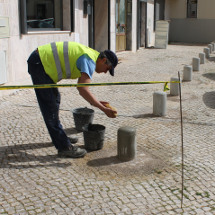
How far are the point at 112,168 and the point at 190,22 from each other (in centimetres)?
2413

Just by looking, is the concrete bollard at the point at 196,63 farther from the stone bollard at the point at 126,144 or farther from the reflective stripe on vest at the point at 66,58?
the reflective stripe on vest at the point at 66,58

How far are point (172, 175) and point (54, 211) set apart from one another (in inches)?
60.8

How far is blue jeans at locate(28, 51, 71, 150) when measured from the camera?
14.7 ft

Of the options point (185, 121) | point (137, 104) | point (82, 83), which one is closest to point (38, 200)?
point (82, 83)

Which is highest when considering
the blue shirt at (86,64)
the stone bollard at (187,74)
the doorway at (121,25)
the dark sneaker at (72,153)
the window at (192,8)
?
the window at (192,8)

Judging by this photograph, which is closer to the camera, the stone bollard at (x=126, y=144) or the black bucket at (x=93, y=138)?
the stone bollard at (x=126, y=144)

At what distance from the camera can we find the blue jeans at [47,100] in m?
4.48

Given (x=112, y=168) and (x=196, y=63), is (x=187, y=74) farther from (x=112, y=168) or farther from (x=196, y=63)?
(x=112, y=168)

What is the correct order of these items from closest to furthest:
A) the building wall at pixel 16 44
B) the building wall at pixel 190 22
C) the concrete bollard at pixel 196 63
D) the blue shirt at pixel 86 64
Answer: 1. the blue shirt at pixel 86 64
2. the building wall at pixel 16 44
3. the concrete bollard at pixel 196 63
4. the building wall at pixel 190 22

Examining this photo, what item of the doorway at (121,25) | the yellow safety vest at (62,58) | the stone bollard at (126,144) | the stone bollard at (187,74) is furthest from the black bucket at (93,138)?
the doorway at (121,25)

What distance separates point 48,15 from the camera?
11.2 m

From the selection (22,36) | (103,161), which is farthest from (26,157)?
(22,36)

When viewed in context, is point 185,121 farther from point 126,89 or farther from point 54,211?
point 54,211

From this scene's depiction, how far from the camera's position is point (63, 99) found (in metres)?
8.29
